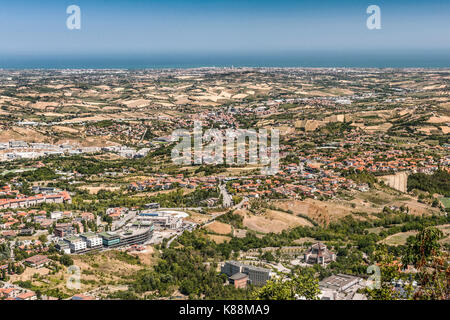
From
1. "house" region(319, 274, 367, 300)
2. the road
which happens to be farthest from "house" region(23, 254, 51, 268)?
the road

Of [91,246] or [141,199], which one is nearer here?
[91,246]

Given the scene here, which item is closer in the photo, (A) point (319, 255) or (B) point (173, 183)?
(A) point (319, 255)

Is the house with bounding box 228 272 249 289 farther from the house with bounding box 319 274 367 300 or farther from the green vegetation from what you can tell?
the green vegetation

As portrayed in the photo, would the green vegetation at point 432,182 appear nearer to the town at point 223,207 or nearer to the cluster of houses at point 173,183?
the town at point 223,207

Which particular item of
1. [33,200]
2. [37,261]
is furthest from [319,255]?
[33,200]

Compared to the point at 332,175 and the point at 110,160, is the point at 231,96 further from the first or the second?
the point at 332,175

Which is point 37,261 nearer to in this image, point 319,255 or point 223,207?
point 223,207

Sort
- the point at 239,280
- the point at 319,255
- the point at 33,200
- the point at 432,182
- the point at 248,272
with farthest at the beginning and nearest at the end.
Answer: the point at 432,182
the point at 33,200
the point at 319,255
the point at 248,272
the point at 239,280

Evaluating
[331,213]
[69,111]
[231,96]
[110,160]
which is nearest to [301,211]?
[331,213]

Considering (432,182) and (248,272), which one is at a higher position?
(432,182)
